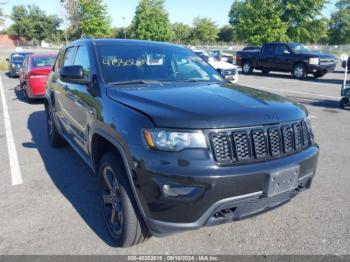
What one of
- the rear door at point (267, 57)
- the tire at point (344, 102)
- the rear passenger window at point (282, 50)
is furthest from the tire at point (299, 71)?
the tire at point (344, 102)

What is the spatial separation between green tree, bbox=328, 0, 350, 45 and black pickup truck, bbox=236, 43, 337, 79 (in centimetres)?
7063

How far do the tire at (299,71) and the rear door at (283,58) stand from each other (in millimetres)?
350

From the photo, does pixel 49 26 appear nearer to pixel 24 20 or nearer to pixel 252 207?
pixel 24 20

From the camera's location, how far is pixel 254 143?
103 inches

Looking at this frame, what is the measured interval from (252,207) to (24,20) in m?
99.5

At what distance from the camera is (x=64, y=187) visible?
4410 millimetres

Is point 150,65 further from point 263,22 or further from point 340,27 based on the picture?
point 340,27

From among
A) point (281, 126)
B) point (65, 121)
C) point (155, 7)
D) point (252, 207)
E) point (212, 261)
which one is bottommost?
point (212, 261)

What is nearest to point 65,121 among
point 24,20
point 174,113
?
point 174,113

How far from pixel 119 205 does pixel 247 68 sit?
1954 centimetres

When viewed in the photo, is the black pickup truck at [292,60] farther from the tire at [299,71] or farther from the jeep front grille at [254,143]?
the jeep front grille at [254,143]

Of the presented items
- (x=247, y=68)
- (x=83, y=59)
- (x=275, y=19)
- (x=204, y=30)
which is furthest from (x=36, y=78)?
(x=204, y=30)

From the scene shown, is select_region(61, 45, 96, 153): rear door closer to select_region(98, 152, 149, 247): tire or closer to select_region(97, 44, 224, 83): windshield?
select_region(97, 44, 224, 83): windshield

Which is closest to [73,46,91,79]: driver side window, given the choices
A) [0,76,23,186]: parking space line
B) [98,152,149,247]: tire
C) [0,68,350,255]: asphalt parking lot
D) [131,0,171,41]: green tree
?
[98,152,149,247]: tire
